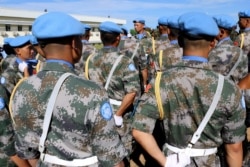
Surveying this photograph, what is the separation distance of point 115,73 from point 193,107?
1.92 m

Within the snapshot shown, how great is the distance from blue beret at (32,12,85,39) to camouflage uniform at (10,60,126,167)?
17 cm

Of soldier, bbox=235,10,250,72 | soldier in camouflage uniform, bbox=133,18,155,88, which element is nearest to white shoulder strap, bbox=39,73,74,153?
soldier, bbox=235,10,250,72

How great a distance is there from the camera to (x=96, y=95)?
180 cm

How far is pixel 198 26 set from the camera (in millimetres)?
2174

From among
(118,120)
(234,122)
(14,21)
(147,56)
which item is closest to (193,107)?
(234,122)

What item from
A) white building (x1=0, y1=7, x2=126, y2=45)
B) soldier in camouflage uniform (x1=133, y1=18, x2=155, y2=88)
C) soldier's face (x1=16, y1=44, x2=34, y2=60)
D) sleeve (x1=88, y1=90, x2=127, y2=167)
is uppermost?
sleeve (x1=88, y1=90, x2=127, y2=167)

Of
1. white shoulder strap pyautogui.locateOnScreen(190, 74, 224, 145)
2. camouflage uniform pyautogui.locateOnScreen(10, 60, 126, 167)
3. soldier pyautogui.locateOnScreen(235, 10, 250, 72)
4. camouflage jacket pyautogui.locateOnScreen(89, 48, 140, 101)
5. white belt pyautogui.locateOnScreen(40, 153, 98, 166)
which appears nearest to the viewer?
camouflage uniform pyautogui.locateOnScreen(10, 60, 126, 167)

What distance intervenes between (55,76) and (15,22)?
50991 mm

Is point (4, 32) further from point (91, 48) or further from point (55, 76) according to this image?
point (55, 76)

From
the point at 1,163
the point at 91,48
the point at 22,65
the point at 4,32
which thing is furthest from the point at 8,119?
the point at 4,32

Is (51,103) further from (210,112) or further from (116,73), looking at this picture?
(116,73)

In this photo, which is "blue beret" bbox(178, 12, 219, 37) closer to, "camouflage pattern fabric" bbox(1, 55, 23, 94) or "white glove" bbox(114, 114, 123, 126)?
"white glove" bbox(114, 114, 123, 126)

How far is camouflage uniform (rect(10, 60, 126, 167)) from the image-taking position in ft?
5.92

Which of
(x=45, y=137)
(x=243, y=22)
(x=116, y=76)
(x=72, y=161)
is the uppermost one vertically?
(x=243, y=22)
